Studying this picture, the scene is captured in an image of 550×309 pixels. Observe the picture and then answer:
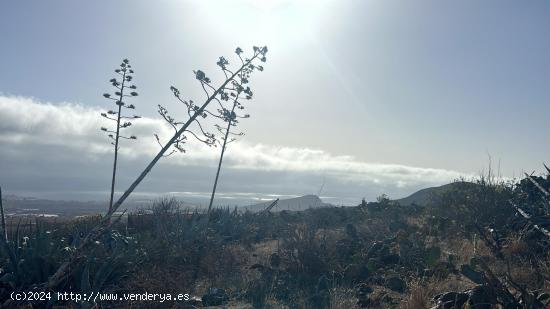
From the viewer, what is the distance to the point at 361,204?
20641 mm

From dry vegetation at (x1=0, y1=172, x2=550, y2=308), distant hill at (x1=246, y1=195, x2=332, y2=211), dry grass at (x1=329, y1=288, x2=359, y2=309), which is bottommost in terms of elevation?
dry grass at (x1=329, y1=288, x2=359, y2=309)

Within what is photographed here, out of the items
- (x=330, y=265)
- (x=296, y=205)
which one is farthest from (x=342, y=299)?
(x=296, y=205)

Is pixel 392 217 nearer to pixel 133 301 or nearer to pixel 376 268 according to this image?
pixel 376 268

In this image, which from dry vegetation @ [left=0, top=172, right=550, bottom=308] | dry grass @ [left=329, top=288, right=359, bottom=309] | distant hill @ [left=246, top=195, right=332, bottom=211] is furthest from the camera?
distant hill @ [left=246, top=195, right=332, bottom=211]

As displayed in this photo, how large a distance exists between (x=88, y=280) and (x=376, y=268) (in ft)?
17.9

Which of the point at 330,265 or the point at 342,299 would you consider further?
the point at 330,265

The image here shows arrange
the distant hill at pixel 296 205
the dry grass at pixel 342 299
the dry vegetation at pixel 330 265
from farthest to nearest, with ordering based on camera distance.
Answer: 1. the distant hill at pixel 296 205
2. the dry vegetation at pixel 330 265
3. the dry grass at pixel 342 299

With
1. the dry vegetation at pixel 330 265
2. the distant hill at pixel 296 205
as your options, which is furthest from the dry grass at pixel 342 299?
the distant hill at pixel 296 205

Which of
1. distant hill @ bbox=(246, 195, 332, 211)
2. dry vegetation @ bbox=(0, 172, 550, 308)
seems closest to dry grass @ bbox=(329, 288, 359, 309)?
dry vegetation @ bbox=(0, 172, 550, 308)

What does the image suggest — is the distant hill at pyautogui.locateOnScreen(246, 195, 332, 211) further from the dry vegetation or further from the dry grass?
the dry grass

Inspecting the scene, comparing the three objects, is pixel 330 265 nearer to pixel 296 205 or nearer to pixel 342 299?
pixel 342 299

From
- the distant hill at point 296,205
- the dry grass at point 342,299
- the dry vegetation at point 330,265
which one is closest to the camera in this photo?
the dry grass at point 342,299

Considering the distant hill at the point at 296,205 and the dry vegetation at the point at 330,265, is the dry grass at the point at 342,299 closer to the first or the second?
the dry vegetation at the point at 330,265

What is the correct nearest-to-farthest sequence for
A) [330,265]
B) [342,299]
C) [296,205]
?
[342,299], [330,265], [296,205]
